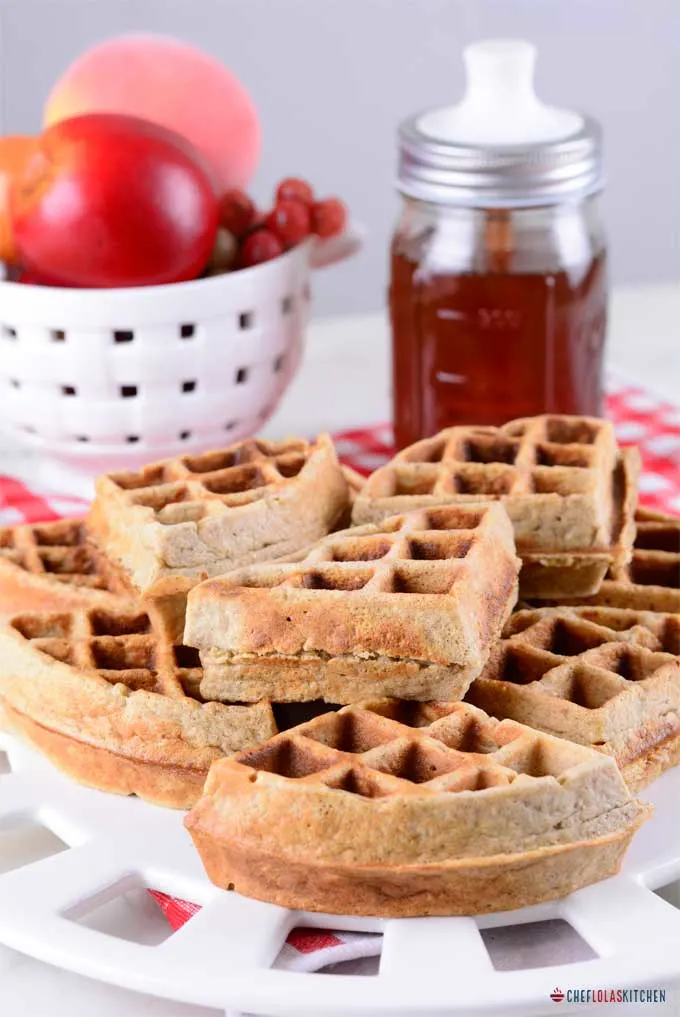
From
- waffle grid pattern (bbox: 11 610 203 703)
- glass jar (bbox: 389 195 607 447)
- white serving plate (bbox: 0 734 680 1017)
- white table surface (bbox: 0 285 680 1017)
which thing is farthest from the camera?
white table surface (bbox: 0 285 680 1017)

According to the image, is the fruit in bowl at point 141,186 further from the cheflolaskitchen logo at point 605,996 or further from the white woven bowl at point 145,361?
the cheflolaskitchen logo at point 605,996

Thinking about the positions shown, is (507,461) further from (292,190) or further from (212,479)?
(292,190)

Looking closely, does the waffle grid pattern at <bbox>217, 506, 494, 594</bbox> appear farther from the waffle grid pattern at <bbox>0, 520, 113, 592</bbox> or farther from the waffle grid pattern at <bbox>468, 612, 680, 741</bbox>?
the waffle grid pattern at <bbox>0, 520, 113, 592</bbox>

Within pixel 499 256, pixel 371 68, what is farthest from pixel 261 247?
pixel 371 68

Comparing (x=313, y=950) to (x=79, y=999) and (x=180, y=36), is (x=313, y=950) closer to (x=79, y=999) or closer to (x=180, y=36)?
(x=79, y=999)

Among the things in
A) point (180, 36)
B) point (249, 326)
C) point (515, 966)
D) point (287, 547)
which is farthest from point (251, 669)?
point (180, 36)

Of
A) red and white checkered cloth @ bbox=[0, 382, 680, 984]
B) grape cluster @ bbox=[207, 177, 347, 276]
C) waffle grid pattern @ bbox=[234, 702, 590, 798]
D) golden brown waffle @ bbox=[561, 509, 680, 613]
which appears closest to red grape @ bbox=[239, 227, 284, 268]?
grape cluster @ bbox=[207, 177, 347, 276]
